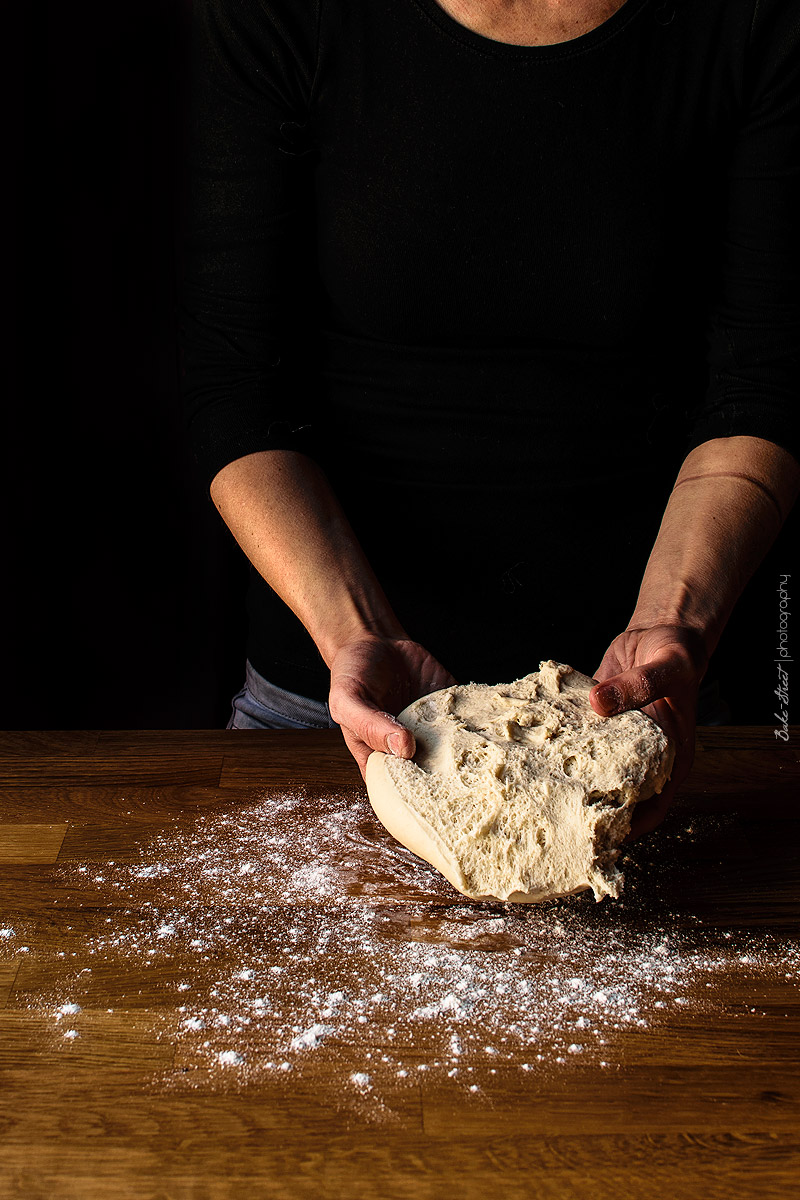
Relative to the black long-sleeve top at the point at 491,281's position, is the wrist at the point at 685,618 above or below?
below

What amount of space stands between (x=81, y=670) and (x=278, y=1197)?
1.55m

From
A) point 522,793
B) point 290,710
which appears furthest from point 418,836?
point 290,710

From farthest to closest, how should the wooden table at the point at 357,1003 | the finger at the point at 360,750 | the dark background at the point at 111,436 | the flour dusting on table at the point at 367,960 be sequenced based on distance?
the dark background at the point at 111,436 → the finger at the point at 360,750 → the flour dusting on table at the point at 367,960 → the wooden table at the point at 357,1003

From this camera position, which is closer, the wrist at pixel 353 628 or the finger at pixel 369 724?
the finger at pixel 369 724

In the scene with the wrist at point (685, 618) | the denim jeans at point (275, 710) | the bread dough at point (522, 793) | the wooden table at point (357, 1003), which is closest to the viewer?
the wooden table at point (357, 1003)

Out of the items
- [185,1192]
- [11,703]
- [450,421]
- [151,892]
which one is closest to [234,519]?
[450,421]

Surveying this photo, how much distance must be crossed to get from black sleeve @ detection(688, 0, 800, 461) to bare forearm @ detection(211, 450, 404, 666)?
1.65 feet

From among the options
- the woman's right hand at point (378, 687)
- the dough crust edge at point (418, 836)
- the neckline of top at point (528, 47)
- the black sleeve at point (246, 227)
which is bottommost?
the dough crust edge at point (418, 836)

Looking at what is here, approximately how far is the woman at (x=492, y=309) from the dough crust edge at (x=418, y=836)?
11 centimetres

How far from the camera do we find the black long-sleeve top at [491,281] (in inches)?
51.4

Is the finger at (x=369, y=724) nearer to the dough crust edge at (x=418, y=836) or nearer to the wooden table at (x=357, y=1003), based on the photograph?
A: the dough crust edge at (x=418, y=836)

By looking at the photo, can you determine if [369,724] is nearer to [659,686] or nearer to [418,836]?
[418,836]

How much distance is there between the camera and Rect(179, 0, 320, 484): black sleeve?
1305 mm

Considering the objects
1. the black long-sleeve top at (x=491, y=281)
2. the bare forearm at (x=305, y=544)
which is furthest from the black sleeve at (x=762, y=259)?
the bare forearm at (x=305, y=544)
